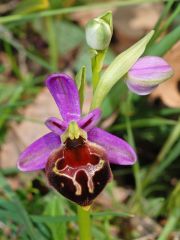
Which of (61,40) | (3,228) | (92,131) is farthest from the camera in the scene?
(61,40)

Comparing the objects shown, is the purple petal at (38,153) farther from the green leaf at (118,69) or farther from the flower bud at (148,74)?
the flower bud at (148,74)

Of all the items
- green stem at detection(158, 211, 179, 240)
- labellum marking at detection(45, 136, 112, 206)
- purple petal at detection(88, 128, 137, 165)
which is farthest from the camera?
green stem at detection(158, 211, 179, 240)

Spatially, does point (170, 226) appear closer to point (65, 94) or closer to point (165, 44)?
point (165, 44)

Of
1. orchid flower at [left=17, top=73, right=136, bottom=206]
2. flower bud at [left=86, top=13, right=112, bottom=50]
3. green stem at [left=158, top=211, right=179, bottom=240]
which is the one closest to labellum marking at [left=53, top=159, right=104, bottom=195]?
orchid flower at [left=17, top=73, right=136, bottom=206]

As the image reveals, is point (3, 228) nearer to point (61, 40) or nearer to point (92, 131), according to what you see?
point (92, 131)

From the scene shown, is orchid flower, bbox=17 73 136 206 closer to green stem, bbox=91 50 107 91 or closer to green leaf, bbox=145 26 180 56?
green stem, bbox=91 50 107 91

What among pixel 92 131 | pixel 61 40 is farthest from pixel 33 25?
pixel 92 131
